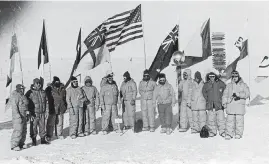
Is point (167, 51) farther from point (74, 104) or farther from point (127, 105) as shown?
point (74, 104)

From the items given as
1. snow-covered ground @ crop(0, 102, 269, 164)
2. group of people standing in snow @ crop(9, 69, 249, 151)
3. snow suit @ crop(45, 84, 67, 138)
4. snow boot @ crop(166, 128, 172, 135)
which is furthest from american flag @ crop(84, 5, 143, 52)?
snow boot @ crop(166, 128, 172, 135)

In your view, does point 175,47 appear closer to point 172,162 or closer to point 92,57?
point 92,57

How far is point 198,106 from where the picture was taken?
8.54m

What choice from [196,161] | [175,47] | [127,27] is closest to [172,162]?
[196,161]

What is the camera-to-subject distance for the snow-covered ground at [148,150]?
6602mm

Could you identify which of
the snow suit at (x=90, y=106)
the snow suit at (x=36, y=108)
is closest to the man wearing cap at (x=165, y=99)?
the snow suit at (x=90, y=106)

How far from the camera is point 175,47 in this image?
9.36 meters

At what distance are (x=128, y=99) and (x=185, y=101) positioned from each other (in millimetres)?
1679

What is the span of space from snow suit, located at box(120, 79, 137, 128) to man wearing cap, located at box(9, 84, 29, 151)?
9.57 ft

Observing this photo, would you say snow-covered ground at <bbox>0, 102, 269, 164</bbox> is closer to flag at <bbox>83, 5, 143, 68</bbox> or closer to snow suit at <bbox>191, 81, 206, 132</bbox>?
snow suit at <bbox>191, 81, 206, 132</bbox>

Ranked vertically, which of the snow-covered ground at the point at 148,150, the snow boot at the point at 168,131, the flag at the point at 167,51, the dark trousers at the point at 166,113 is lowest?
the snow-covered ground at the point at 148,150

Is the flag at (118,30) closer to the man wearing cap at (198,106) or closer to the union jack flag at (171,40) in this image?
the union jack flag at (171,40)

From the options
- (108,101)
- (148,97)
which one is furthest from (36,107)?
(148,97)

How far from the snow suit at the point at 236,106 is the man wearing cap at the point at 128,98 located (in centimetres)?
265
